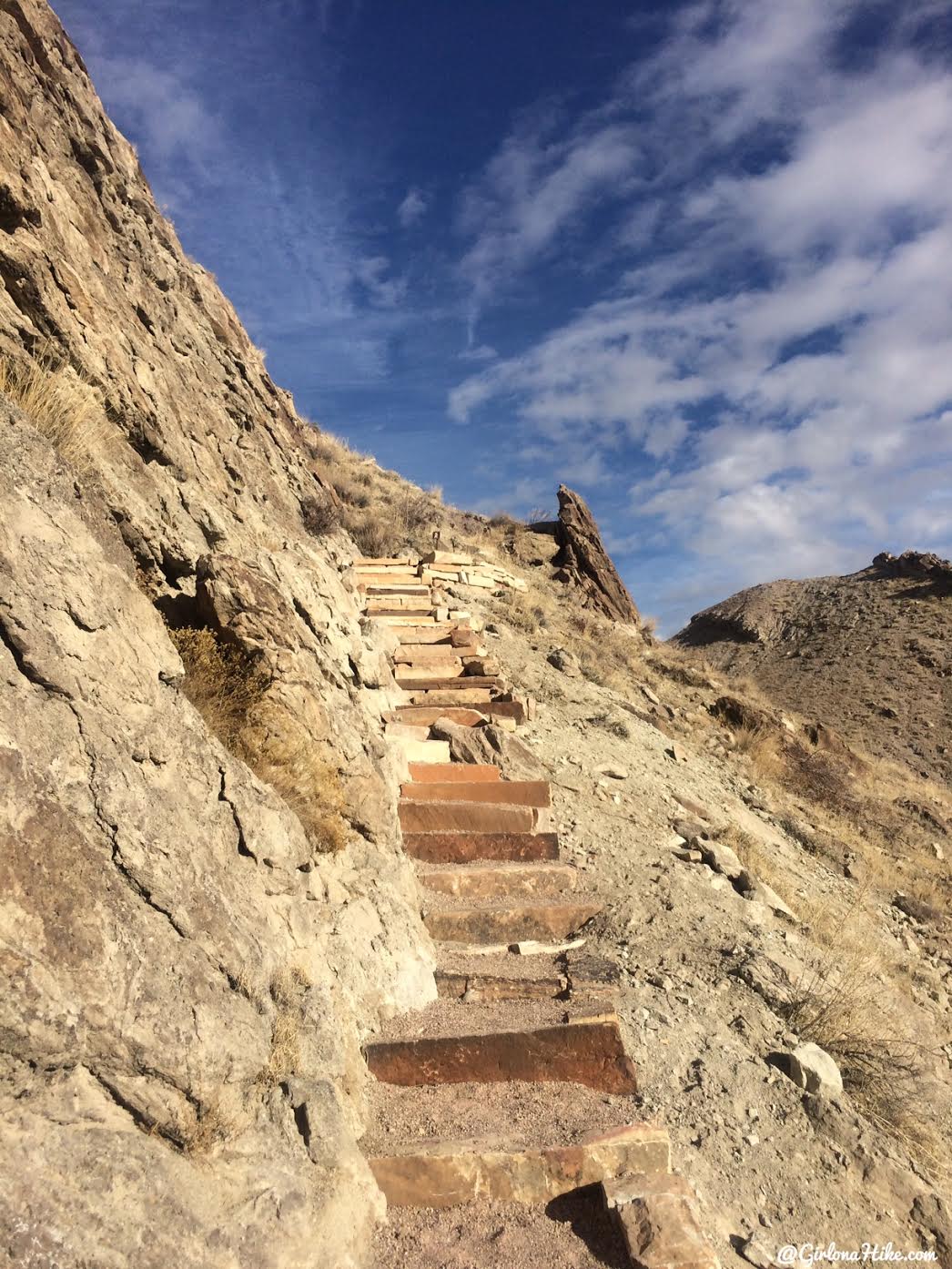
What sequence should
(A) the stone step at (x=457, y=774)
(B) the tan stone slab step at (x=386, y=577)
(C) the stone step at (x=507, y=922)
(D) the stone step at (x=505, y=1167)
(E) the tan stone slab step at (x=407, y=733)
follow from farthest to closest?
1. (B) the tan stone slab step at (x=386, y=577)
2. (E) the tan stone slab step at (x=407, y=733)
3. (A) the stone step at (x=457, y=774)
4. (C) the stone step at (x=507, y=922)
5. (D) the stone step at (x=505, y=1167)

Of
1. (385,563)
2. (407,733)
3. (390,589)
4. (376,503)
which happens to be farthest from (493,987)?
(376,503)

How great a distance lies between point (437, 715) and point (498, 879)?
2442 mm

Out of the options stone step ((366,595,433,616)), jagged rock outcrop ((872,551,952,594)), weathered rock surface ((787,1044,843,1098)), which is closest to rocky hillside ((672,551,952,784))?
jagged rock outcrop ((872,551,952,594))

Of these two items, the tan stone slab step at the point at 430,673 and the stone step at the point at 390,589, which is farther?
the stone step at the point at 390,589

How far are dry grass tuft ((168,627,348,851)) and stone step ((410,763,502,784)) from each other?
182cm

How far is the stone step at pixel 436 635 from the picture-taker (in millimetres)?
9016

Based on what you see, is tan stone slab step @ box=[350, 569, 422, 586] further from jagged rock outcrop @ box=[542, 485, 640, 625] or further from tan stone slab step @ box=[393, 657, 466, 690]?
jagged rock outcrop @ box=[542, 485, 640, 625]

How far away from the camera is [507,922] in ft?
15.2

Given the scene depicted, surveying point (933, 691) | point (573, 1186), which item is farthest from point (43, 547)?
point (933, 691)


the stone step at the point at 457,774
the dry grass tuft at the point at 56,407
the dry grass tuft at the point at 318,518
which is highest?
the dry grass tuft at the point at 318,518

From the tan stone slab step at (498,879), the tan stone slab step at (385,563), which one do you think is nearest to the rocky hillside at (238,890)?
the tan stone slab step at (498,879)

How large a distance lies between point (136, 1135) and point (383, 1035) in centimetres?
163

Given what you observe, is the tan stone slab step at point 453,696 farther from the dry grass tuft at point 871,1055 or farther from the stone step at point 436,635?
the dry grass tuft at point 871,1055

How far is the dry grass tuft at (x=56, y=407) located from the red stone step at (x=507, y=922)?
130 inches
